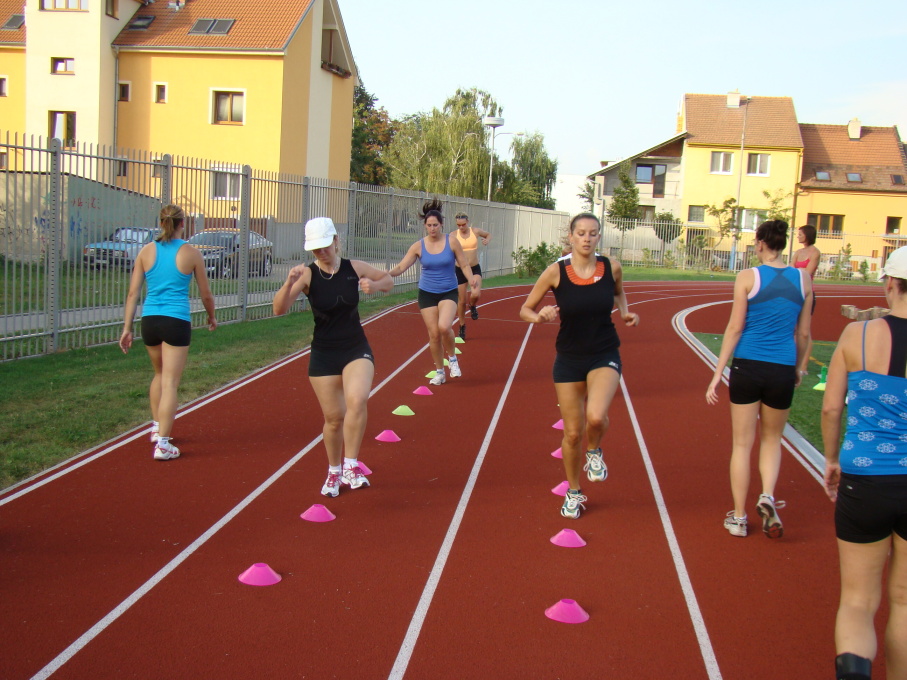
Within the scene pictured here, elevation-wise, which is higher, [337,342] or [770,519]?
[337,342]

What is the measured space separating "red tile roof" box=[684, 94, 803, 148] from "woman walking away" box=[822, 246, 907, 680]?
162 ft

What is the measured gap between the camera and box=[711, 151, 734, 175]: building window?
50250mm

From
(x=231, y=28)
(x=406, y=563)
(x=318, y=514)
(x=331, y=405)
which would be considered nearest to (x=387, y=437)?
(x=331, y=405)

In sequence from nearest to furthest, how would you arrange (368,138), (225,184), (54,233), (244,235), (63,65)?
(54,233) < (225,184) < (244,235) < (63,65) < (368,138)

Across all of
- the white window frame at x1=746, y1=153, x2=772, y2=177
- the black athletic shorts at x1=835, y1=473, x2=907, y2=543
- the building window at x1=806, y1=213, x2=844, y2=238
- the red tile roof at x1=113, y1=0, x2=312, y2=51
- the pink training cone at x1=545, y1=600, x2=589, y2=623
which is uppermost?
the red tile roof at x1=113, y1=0, x2=312, y2=51

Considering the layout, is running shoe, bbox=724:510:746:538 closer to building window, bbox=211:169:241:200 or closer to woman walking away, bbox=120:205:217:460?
woman walking away, bbox=120:205:217:460

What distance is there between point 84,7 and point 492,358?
2641 cm

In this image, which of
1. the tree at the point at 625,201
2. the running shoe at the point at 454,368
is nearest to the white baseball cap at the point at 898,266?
the running shoe at the point at 454,368

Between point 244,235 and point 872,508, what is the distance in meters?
13.2

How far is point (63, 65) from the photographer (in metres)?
31.7

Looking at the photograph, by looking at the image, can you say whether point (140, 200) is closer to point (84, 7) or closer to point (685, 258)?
point (84, 7)

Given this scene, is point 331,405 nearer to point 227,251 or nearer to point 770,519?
point 770,519

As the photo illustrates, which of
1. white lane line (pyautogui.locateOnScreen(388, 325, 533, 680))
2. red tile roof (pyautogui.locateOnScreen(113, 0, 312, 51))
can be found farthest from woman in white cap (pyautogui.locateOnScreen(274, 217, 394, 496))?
red tile roof (pyautogui.locateOnScreen(113, 0, 312, 51))

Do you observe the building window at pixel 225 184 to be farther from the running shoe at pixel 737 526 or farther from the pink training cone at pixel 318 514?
the running shoe at pixel 737 526
